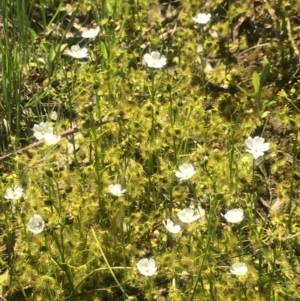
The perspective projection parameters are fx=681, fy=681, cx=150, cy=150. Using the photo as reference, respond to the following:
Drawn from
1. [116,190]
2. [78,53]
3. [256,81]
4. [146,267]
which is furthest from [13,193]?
[256,81]

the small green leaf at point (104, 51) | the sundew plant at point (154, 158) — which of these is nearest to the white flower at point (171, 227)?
the sundew plant at point (154, 158)

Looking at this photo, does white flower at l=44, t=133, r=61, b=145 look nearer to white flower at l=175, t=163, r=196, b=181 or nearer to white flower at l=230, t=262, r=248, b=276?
white flower at l=175, t=163, r=196, b=181

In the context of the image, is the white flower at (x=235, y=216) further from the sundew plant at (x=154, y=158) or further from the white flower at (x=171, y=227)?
the white flower at (x=171, y=227)

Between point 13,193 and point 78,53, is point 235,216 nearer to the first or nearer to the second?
point 13,193

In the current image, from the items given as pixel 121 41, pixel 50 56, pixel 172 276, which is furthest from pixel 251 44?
pixel 172 276

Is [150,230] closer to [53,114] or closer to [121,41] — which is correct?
[53,114]
